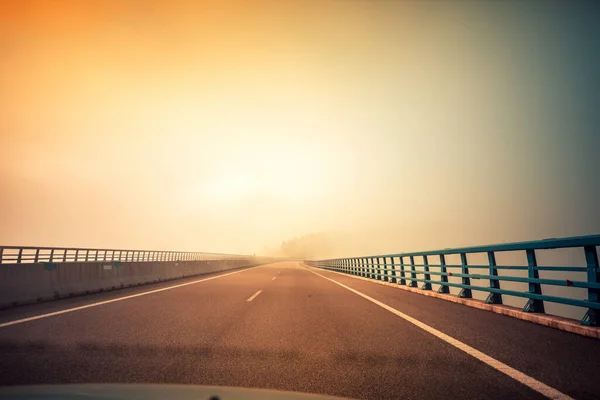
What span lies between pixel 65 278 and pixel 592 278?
531 inches

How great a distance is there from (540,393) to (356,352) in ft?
7.46

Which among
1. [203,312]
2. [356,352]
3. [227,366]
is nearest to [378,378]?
[356,352]

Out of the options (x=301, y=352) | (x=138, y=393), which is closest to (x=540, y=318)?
(x=301, y=352)

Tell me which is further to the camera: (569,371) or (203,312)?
(203,312)

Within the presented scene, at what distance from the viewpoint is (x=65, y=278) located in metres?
12.7

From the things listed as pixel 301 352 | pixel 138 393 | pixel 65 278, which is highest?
pixel 65 278

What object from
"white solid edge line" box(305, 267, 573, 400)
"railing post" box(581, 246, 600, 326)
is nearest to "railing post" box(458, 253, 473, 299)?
"white solid edge line" box(305, 267, 573, 400)

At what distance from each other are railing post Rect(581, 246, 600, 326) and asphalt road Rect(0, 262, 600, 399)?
0.47 metres

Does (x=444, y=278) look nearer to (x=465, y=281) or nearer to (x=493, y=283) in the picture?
(x=465, y=281)

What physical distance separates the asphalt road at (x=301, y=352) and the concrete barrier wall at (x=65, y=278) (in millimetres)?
1315

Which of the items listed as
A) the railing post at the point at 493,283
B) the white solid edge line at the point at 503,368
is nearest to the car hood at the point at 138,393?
the white solid edge line at the point at 503,368

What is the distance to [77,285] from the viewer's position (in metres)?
13.1

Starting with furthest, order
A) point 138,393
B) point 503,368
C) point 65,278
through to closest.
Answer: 1. point 65,278
2. point 503,368
3. point 138,393

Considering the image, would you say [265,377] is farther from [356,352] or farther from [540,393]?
[540,393]
